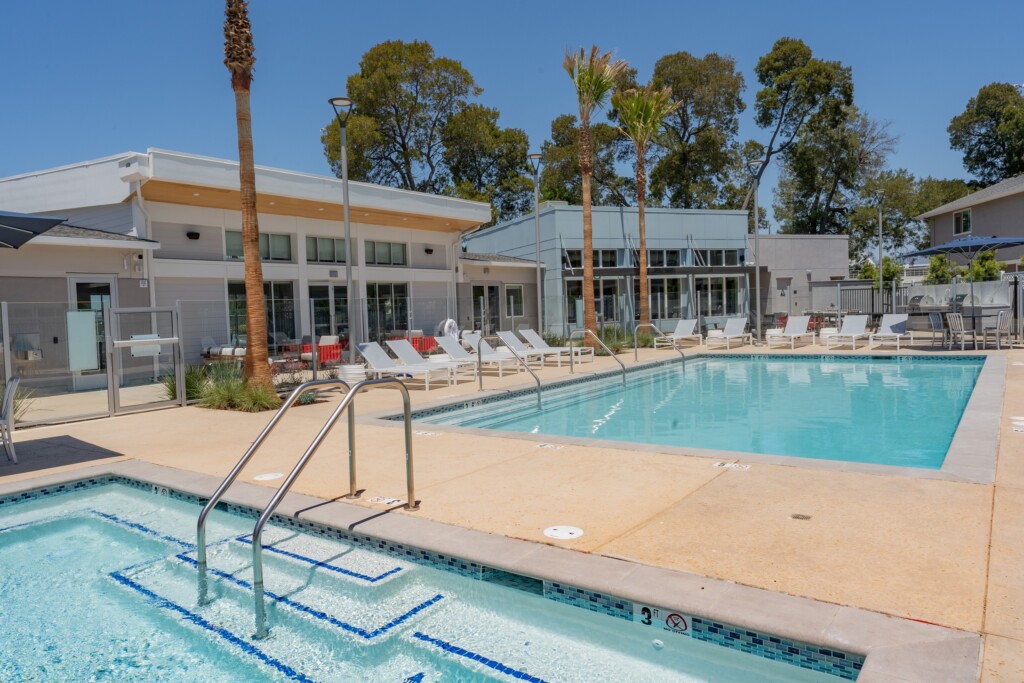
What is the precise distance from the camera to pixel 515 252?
29.3 meters

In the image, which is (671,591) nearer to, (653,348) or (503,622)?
(503,622)

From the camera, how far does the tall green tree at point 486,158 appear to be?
1468 inches

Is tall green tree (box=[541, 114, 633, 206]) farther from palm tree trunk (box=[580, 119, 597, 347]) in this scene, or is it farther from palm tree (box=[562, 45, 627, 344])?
palm tree (box=[562, 45, 627, 344])

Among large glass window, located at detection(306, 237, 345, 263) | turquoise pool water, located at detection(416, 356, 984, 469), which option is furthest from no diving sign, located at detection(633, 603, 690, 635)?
large glass window, located at detection(306, 237, 345, 263)

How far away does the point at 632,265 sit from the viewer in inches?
1102

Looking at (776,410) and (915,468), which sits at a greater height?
(915,468)

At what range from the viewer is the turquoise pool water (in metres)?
8.65

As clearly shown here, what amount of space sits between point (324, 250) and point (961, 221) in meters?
30.9

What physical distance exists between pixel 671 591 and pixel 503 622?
95 centimetres

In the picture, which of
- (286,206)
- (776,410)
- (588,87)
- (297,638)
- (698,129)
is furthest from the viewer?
(698,129)

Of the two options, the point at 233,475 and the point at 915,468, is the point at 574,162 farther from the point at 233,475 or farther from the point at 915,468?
the point at 233,475

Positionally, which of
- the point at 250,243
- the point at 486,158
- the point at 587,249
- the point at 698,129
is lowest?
the point at 250,243

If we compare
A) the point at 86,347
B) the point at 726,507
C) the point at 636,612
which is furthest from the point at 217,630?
the point at 86,347

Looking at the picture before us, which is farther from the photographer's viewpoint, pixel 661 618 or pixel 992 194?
pixel 992 194
